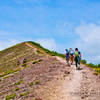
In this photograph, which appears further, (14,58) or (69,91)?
(14,58)

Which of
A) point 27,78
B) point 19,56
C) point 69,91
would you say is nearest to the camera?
point 69,91

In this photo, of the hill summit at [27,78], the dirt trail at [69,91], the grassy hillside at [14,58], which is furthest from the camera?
the grassy hillside at [14,58]

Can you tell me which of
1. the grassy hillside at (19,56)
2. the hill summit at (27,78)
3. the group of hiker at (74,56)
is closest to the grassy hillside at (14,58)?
the grassy hillside at (19,56)

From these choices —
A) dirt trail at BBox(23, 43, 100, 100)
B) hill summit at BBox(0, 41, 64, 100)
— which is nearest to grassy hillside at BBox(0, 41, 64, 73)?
hill summit at BBox(0, 41, 64, 100)

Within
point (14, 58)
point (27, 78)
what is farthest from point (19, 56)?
point (27, 78)

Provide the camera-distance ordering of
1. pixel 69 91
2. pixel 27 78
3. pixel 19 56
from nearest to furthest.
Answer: pixel 69 91 → pixel 27 78 → pixel 19 56

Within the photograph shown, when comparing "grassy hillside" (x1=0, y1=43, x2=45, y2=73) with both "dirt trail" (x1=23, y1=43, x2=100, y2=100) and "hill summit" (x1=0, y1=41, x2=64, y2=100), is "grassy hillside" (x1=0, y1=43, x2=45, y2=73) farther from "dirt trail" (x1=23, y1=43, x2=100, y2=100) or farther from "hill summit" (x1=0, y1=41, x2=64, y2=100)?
"dirt trail" (x1=23, y1=43, x2=100, y2=100)

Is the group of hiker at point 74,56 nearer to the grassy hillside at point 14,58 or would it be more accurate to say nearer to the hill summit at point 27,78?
the hill summit at point 27,78

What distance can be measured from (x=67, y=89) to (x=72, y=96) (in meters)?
1.46

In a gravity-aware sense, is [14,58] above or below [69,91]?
above

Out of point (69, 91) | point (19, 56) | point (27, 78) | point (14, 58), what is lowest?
point (69, 91)

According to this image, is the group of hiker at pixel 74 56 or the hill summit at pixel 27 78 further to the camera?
the group of hiker at pixel 74 56

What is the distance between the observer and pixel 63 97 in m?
9.41

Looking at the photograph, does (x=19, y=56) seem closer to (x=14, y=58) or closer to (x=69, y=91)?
(x=14, y=58)
